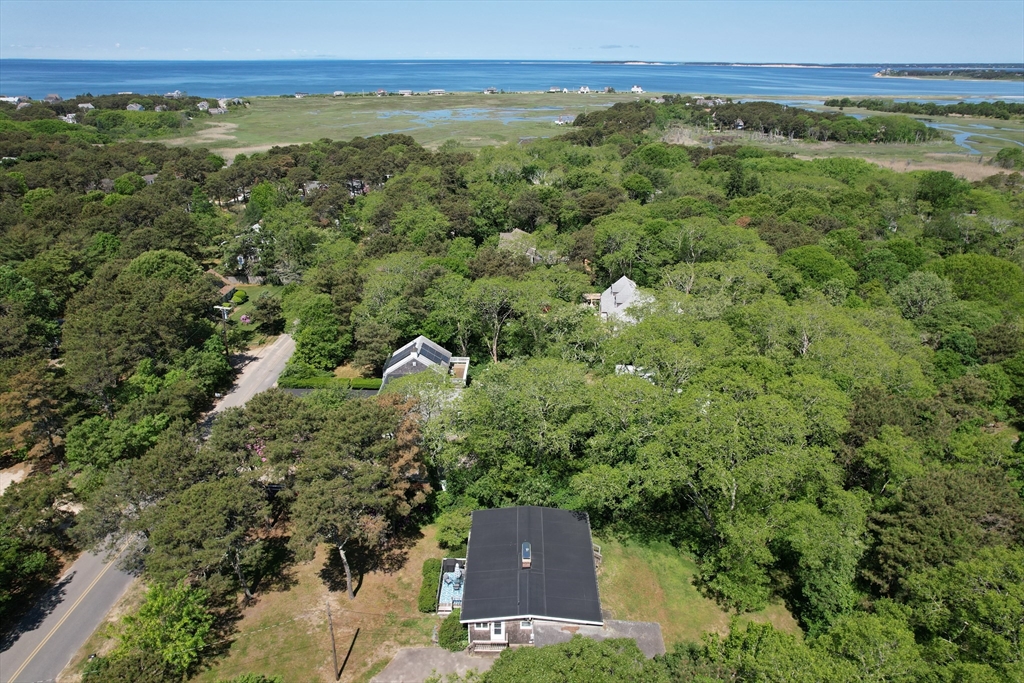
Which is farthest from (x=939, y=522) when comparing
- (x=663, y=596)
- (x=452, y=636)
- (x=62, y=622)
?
(x=62, y=622)

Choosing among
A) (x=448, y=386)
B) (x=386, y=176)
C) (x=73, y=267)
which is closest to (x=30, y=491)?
(x=448, y=386)

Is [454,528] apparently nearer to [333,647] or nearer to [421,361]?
[333,647]

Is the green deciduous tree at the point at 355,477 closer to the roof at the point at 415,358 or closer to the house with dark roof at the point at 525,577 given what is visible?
the house with dark roof at the point at 525,577

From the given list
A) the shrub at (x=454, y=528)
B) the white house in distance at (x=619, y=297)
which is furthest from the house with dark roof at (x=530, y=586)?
the white house in distance at (x=619, y=297)

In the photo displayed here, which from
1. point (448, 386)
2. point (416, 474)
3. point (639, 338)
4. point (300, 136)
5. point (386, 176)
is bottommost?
point (416, 474)

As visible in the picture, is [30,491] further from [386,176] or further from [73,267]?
[386,176]

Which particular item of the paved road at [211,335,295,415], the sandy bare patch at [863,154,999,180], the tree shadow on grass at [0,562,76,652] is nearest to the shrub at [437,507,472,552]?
the tree shadow on grass at [0,562,76,652]

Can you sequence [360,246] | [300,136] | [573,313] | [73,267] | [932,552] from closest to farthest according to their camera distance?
1. [932,552]
2. [573,313]
3. [73,267]
4. [360,246]
5. [300,136]

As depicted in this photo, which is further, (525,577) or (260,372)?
(260,372)
